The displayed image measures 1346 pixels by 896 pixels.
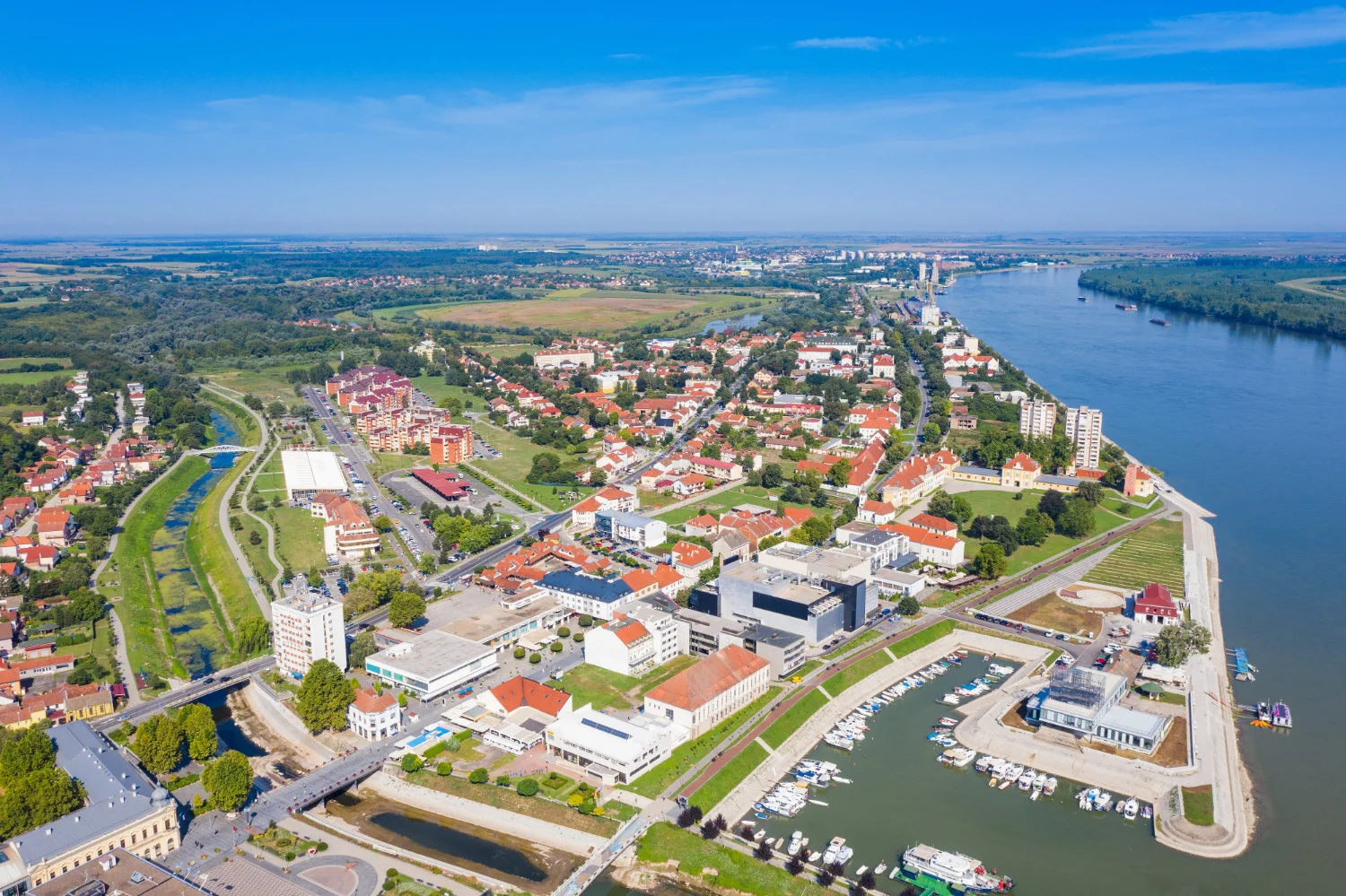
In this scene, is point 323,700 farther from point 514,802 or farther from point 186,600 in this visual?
point 186,600

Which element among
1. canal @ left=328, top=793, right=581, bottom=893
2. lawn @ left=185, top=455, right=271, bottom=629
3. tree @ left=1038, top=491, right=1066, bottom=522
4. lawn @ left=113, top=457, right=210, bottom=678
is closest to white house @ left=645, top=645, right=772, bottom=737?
canal @ left=328, top=793, right=581, bottom=893

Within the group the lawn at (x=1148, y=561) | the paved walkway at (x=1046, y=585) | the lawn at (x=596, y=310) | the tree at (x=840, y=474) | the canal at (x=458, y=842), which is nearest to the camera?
the canal at (x=458, y=842)

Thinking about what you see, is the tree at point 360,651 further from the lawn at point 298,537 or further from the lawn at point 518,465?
the lawn at point 518,465

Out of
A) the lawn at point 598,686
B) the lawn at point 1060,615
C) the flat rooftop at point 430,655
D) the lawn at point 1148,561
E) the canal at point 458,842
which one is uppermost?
the flat rooftop at point 430,655

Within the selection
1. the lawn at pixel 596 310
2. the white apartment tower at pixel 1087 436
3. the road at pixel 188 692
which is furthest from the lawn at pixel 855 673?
the lawn at pixel 596 310

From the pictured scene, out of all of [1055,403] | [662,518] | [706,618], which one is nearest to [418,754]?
[706,618]

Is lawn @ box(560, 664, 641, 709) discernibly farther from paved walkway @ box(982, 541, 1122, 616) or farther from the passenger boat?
paved walkway @ box(982, 541, 1122, 616)
